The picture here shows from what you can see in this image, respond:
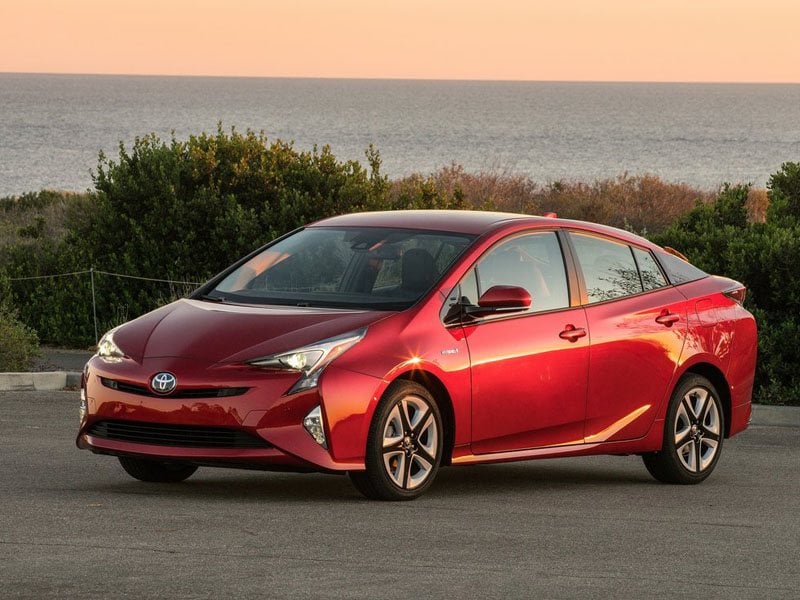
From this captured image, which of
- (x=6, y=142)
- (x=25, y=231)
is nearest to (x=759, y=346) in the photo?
(x=25, y=231)

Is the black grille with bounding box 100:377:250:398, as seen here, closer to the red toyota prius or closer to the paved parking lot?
the red toyota prius

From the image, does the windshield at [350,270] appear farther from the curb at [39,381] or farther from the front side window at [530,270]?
the curb at [39,381]

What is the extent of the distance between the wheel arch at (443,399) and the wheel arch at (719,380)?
7.55 feet

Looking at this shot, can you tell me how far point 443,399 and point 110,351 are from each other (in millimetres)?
1893

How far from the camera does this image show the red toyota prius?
8898 millimetres

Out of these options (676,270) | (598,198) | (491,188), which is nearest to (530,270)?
(676,270)

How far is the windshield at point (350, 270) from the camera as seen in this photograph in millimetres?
9664

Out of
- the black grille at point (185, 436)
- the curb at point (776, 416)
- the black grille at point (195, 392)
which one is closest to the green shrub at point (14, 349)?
the curb at point (776, 416)

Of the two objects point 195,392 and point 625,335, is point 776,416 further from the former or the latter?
point 195,392

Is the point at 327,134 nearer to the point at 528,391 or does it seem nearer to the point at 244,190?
the point at 244,190

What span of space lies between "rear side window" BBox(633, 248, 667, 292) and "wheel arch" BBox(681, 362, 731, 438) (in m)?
0.60

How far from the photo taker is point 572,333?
33.3 ft

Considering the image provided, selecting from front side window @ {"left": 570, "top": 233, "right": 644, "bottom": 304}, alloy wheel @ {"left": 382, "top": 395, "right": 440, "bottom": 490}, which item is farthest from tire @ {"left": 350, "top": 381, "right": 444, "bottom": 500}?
front side window @ {"left": 570, "top": 233, "right": 644, "bottom": 304}

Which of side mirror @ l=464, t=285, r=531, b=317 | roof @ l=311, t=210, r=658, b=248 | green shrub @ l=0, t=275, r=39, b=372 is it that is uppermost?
roof @ l=311, t=210, r=658, b=248
